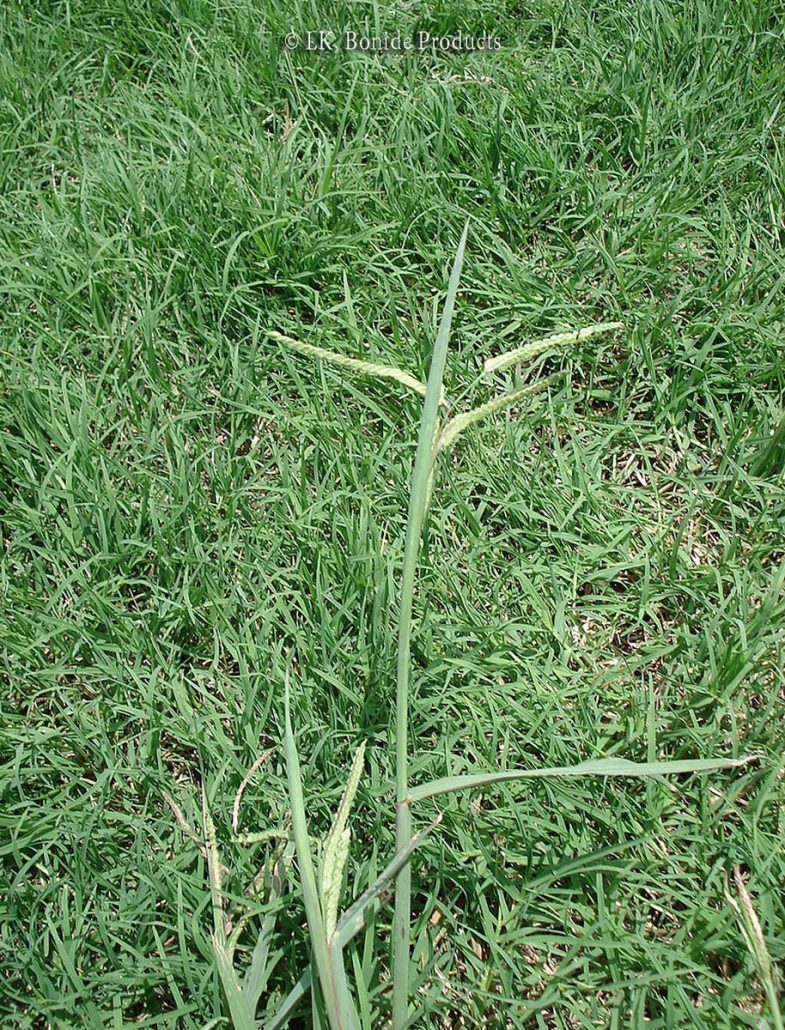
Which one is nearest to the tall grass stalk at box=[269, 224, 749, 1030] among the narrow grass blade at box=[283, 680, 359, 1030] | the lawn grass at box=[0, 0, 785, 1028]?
the narrow grass blade at box=[283, 680, 359, 1030]

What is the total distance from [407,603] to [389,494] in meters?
0.72

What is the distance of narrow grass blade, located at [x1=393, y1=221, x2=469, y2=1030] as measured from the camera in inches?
39.4

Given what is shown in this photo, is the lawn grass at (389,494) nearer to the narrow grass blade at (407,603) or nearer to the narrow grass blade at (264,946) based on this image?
the narrow grass blade at (264,946)

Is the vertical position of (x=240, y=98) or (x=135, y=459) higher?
(x=240, y=98)

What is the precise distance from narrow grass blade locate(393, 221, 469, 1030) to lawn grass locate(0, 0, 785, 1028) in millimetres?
176

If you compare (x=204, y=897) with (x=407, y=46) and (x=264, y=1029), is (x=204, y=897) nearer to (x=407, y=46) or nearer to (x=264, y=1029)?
(x=264, y=1029)

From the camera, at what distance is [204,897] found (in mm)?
1400

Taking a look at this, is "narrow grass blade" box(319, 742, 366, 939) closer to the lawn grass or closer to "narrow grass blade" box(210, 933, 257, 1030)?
"narrow grass blade" box(210, 933, 257, 1030)

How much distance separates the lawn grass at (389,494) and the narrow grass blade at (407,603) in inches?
6.9

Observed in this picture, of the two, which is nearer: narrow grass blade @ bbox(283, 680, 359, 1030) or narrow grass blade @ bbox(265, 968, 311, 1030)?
narrow grass blade @ bbox(283, 680, 359, 1030)

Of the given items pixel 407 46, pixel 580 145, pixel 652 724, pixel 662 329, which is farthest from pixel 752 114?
pixel 652 724

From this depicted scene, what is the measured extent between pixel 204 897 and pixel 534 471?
94cm

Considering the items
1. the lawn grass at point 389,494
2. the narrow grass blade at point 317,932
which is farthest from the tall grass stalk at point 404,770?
the lawn grass at point 389,494

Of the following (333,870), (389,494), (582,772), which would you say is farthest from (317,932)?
(389,494)
